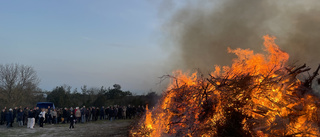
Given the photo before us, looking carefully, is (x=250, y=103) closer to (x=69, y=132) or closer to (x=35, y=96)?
(x=69, y=132)

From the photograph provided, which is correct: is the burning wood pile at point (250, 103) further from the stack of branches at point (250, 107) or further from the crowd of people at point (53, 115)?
the crowd of people at point (53, 115)

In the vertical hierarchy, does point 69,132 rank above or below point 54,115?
below

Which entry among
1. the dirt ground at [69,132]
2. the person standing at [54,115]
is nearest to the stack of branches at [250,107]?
the dirt ground at [69,132]

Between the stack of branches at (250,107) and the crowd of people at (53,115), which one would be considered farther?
the crowd of people at (53,115)

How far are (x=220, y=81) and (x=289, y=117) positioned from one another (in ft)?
6.40

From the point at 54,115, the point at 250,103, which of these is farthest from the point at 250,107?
the point at 54,115

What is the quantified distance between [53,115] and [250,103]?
700 inches

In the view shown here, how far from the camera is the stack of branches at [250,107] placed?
5.30 m

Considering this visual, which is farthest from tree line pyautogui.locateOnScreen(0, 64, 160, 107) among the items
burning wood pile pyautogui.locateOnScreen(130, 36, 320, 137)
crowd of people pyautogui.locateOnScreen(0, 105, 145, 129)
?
burning wood pile pyautogui.locateOnScreen(130, 36, 320, 137)

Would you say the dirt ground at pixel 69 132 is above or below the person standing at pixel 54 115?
below

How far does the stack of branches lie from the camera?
17.4 feet

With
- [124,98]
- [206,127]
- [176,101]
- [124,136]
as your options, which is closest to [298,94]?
[206,127]

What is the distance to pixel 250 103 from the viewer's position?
5.79m

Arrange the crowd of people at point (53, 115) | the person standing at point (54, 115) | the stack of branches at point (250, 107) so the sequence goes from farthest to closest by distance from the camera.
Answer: the person standing at point (54, 115) < the crowd of people at point (53, 115) < the stack of branches at point (250, 107)
